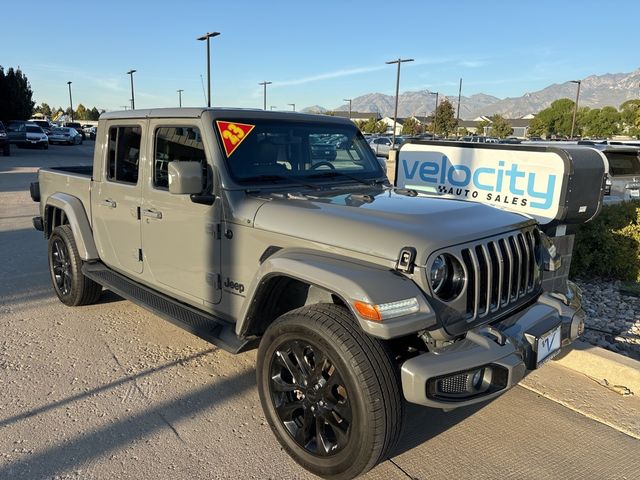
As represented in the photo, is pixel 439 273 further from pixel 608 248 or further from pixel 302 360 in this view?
pixel 608 248

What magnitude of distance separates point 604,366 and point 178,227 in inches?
131

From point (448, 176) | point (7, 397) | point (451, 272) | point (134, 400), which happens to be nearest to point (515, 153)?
point (448, 176)

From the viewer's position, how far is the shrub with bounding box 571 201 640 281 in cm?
616

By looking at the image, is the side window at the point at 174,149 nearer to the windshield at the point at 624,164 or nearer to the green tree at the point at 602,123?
the windshield at the point at 624,164

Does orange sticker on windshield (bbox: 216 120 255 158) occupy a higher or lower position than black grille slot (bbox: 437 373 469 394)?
higher

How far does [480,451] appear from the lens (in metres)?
3.05

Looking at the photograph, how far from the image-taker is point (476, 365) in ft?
8.18

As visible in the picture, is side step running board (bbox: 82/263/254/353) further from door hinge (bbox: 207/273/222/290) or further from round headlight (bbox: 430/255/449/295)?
round headlight (bbox: 430/255/449/295)

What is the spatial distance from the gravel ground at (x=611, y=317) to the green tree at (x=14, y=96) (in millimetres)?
45181

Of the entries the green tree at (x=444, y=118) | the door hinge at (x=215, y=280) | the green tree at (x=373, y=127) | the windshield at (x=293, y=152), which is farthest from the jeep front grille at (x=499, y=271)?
the green tree at (x=373, y=127)

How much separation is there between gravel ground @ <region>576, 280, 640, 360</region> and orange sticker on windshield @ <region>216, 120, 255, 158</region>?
3.47 meters

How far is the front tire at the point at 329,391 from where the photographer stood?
97.6 inches

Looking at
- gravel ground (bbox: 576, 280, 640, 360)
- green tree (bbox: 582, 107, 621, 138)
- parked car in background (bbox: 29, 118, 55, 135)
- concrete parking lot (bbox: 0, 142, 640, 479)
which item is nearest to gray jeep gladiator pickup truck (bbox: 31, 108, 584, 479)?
concrete parking lot (bbox: 0, 142, 640, 479)

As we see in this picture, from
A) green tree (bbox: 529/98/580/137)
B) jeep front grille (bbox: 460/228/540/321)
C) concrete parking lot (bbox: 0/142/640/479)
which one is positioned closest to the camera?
jeep front grille (bbox: 460/228/540/321)
